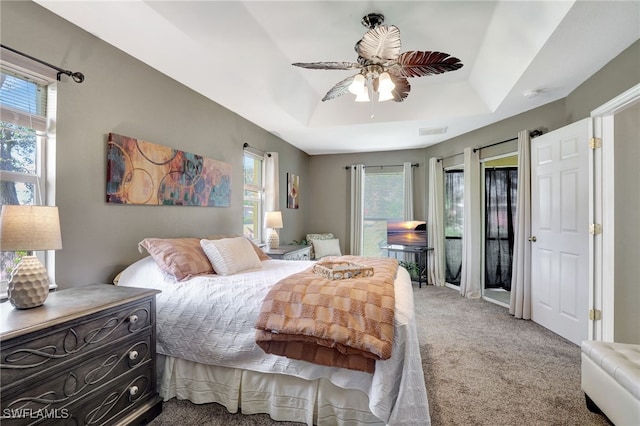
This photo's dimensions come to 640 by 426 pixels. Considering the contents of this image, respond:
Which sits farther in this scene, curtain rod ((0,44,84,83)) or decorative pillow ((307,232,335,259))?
decorative pillow ((307,232,335,259))

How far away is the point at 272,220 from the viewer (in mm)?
4184

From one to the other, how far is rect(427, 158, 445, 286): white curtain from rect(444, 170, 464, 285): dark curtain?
11 cm

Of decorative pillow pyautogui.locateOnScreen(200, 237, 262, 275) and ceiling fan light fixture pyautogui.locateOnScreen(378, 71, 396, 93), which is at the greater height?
ceiling fan light fixture pyautogui.locateOnScreen(378, 71, 396, 93)

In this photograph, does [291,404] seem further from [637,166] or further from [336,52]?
[637,166]

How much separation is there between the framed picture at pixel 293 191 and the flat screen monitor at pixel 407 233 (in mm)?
1834

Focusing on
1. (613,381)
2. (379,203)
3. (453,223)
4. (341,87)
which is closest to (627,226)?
(613,381)

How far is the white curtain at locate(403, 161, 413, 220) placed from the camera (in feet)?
18.9

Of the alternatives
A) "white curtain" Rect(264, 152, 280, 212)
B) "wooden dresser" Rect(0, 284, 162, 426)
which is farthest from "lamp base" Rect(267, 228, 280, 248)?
"wooden dresser" Rect(0, 284, 162, 426)

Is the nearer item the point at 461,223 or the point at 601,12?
the point at 601,12

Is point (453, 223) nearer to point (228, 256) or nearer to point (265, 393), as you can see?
point (228, 256)

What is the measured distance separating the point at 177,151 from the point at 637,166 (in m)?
4.04

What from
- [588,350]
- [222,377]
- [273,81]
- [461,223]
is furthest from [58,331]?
[461,223]

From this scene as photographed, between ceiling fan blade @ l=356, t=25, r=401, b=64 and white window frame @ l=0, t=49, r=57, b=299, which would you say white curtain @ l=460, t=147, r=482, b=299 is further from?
white window frame @ l=0, t=49, r=57, b=299

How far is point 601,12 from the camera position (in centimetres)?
192
